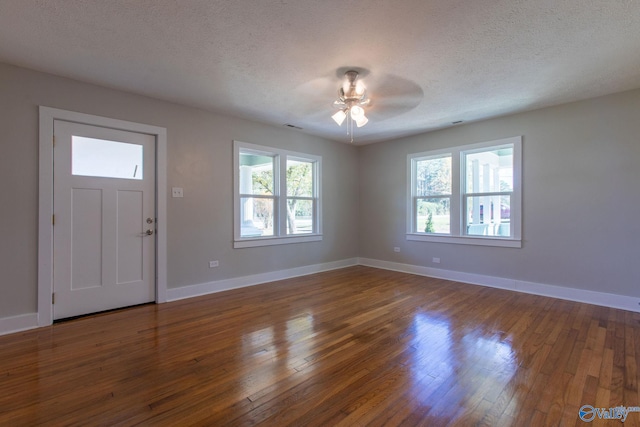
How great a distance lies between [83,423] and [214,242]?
2749 millimetres

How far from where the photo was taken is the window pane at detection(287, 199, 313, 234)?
17.5 feet

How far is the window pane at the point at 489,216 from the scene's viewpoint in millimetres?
4473

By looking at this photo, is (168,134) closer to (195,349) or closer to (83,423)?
(195,349)

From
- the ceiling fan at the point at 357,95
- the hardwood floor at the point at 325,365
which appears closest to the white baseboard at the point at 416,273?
the hardwood floor at the point at 325,365

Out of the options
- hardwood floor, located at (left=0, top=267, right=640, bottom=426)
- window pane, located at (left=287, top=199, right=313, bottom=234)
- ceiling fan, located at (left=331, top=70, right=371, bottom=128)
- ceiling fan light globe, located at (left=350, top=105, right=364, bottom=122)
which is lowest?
hardwood floor, located at (left=0, top=267, right=640, bottom=426)

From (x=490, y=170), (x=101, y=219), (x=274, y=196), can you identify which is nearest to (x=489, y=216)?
(x=490, y=170)

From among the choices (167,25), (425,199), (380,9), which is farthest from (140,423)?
(425,199)

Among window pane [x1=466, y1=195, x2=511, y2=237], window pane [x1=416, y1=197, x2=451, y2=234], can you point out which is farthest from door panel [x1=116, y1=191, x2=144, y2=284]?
window pane [x1=466, y1=195, x2=511, y2=237]

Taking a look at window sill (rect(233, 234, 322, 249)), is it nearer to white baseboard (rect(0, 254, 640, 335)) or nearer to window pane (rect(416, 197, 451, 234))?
white baseboard (rect(0, 254, 640, 335))

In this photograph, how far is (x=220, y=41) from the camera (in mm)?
2477

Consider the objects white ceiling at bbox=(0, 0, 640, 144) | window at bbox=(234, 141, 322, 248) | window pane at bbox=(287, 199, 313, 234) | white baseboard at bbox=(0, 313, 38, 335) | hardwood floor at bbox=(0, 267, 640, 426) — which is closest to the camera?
hardwood floor at bbox=(0, 267, 640, 426)

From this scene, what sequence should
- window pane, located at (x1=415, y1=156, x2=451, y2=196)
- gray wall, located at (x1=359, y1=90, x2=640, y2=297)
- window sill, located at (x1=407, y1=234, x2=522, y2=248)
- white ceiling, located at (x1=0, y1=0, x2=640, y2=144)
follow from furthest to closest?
window pane, located at (x1=415, y1=156, x2=451, y2=196), window sill, located at (x1=407, y1=234, x2=522, y2=248), gray wall, located at (x1=359, y1=90, x2=640, y2=297), white ceiling, located at (x1=0, y1=0, x2=640, y2=144)

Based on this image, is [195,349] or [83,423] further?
[195,349]

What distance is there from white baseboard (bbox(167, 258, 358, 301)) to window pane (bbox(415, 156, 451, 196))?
87.2 inches
